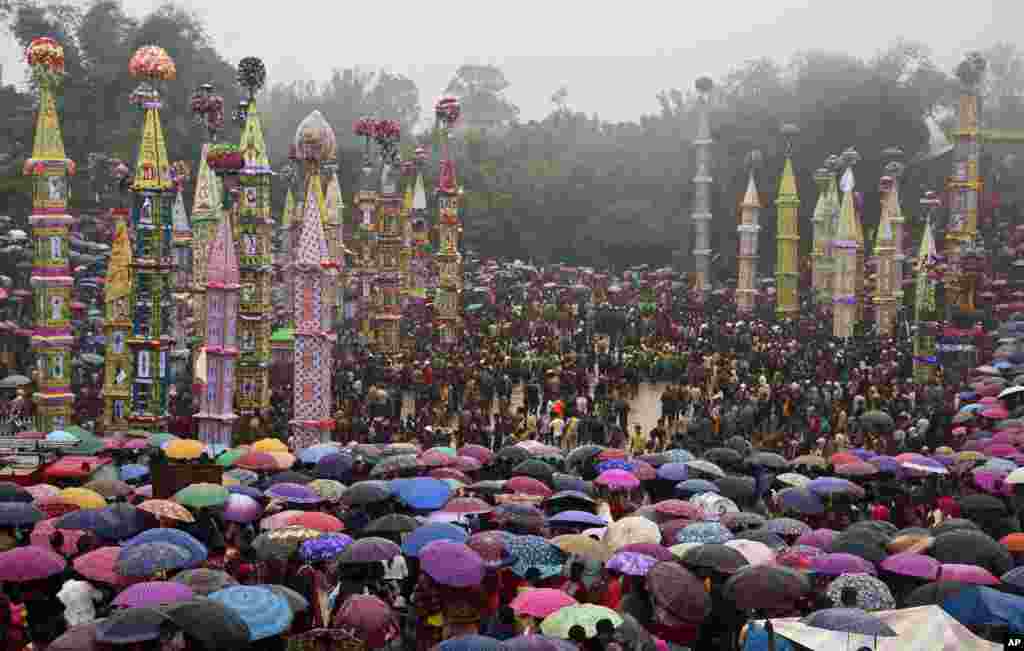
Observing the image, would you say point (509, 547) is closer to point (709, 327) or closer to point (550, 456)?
point (550, 456)

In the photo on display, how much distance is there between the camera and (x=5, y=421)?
95.2 ft

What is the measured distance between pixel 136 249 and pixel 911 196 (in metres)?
41.0

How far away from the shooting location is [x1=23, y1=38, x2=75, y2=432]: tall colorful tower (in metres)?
27.4

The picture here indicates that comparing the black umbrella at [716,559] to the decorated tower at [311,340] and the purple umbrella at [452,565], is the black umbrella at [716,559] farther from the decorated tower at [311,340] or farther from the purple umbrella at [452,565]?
the decorated tower at [311,340]

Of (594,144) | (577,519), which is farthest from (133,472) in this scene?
(594,144)

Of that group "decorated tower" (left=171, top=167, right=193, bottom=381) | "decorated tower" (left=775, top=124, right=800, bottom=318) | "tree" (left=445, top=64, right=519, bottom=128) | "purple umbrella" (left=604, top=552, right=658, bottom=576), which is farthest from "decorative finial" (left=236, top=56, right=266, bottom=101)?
"tree" (left=445, top=64, right=519, bottom=128)

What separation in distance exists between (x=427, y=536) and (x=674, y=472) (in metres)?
6.31

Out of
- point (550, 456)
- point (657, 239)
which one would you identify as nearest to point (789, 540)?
point (550, 456)

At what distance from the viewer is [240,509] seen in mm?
15078

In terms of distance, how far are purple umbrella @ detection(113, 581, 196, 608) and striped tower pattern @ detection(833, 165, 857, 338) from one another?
33316 millimetres

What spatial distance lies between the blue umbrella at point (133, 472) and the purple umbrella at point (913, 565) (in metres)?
9.68

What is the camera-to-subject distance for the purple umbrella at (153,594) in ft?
33.8

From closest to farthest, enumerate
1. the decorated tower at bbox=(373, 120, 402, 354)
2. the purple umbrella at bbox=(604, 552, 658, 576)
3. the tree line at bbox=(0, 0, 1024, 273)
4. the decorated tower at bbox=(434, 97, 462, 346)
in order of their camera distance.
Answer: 1. the purple umbrella at bbox=(604, 552, 658, 576)
2. the decorated tower at bbox=(373, 120, 402, 354)
3. the decorated tower at bbox=(434, 97, 462, 346)
4. the tree line at bbox=(0, 0, 1024, 273)

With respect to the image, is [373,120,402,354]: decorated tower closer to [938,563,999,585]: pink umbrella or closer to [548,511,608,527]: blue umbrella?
[548,511,608,527]: blue umbrella
